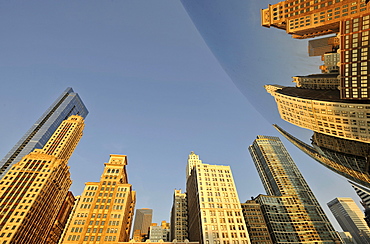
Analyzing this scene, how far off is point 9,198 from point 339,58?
96430 millimetres

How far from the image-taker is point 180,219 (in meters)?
94.8

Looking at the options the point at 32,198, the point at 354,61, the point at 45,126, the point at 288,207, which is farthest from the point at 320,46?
the point at 45,126

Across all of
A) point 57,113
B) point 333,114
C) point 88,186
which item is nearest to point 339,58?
point 333,114

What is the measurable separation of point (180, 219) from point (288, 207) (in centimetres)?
5281

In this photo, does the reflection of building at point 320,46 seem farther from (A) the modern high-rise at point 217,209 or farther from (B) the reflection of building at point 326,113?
(A) the modern high-rise at point 217,209

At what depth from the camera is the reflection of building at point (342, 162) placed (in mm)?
5324

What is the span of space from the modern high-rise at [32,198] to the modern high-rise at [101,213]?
16969 millimetres

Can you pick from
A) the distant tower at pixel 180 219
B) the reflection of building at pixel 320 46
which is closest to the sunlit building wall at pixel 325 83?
the reflection of building at pixel 320 46

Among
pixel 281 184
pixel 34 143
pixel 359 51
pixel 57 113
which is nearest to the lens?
pixel 359 51

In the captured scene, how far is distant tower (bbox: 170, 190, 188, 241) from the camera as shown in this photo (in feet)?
290

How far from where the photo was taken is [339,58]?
22.7 ft

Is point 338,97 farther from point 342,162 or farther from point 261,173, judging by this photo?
point 261,173

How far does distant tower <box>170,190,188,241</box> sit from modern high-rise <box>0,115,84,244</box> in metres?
55.7

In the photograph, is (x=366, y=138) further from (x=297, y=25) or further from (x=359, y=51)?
(x=297, y=25)
